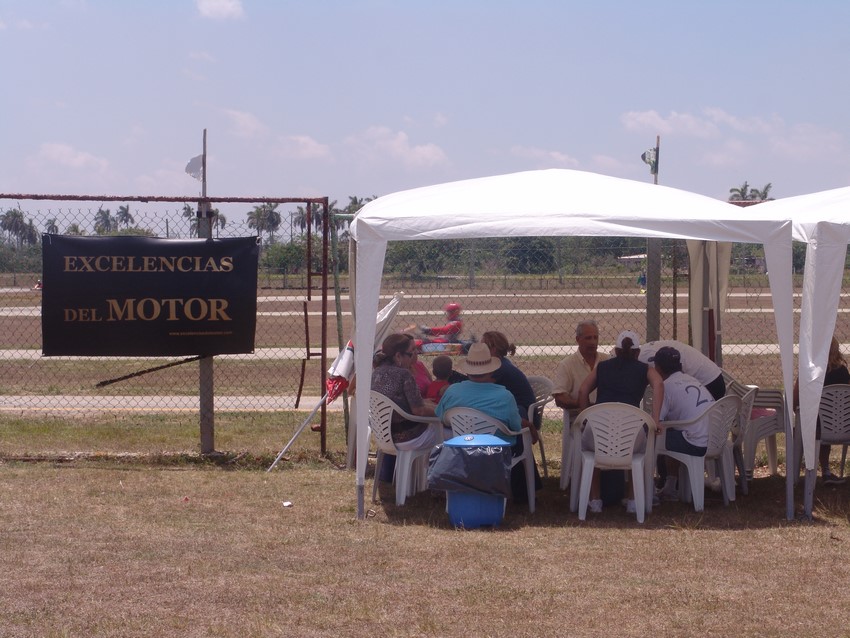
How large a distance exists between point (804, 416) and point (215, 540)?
3858 mm

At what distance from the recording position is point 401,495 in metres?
7.48

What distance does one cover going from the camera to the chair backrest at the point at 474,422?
714 centimetres

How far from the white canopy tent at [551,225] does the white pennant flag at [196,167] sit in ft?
7.68

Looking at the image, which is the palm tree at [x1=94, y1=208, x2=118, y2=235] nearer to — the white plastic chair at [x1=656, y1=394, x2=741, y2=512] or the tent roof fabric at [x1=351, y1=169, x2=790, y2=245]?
the tent roof fabric at [x1=351, y1=169, x2=790, y2=245]

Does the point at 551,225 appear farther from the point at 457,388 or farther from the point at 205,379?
the point at 205,379

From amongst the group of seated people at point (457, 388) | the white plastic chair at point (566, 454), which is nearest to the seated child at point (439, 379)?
the group of seated people at point (457, 388)

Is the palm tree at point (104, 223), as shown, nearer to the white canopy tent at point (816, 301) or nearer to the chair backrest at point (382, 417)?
the chair backrest at point (382, 417)

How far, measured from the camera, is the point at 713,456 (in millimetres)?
7387

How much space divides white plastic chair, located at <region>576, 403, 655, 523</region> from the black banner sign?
3.18m

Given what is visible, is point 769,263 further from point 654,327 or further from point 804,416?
point 654,327

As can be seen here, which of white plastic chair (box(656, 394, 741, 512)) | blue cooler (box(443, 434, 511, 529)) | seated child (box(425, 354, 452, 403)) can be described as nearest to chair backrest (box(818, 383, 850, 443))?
white plastic chair (box(656, 394, 741, 512))

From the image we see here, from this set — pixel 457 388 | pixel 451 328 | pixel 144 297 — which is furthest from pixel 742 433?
pixel 144 297

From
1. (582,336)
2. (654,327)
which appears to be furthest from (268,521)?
(654,327)

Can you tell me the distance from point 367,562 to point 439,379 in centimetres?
281
